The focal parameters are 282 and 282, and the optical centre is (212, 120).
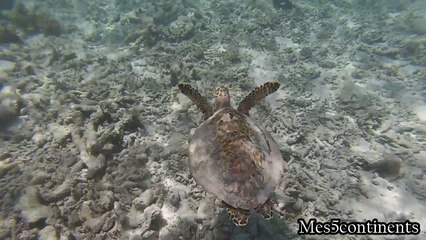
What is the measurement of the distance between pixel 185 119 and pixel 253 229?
2.27 meters

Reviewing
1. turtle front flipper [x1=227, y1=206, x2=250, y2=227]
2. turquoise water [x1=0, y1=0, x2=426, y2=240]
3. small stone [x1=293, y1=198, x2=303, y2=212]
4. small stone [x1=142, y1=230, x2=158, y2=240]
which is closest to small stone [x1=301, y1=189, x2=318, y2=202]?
turquoise water [x1=0, y1=0, x2=426, y2=240]

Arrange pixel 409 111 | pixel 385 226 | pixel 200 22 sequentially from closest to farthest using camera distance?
1. pixel 385 226
2. pixel 409 111
3. pixel 200 22

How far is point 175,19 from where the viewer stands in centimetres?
906

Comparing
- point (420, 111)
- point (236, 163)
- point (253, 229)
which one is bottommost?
point (420, 111)

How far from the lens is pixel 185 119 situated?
4.89 m

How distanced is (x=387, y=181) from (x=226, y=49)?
4.80 metres

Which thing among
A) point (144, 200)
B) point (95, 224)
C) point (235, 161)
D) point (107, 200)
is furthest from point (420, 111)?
point (95, 224)

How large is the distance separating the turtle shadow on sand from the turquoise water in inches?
0.6

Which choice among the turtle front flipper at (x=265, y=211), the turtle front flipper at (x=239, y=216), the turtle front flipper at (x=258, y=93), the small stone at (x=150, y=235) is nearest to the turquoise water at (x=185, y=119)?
the small stone at (x=150, y=235)

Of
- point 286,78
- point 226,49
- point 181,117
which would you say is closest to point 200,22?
point 226,49

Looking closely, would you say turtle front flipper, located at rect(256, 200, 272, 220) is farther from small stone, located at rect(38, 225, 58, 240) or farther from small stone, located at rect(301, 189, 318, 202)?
small stone, located at rect(38, 225, 58, 240)

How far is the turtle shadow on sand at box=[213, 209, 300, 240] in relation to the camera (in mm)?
3234

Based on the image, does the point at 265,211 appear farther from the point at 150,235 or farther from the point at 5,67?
the point at 5,67

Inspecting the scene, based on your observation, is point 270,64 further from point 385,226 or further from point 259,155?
point 259,155
